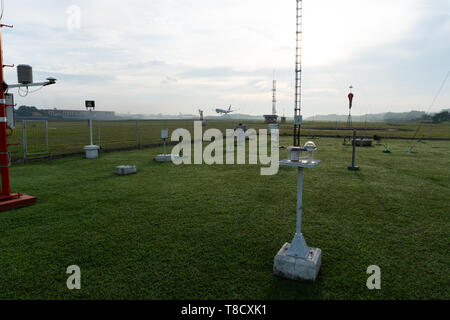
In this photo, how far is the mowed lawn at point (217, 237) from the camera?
3465mm

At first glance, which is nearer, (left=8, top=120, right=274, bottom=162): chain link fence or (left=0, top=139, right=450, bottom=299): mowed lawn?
(left=0, top=139, right=450, bottom=299): mowed lawn

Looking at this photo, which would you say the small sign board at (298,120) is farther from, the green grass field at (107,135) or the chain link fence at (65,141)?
the green grass field at (107,135)

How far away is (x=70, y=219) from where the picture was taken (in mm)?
5719

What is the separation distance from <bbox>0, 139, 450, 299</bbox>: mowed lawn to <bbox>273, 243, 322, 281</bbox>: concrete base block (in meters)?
0.11

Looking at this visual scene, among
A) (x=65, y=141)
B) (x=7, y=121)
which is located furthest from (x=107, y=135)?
(x=7, y=121)

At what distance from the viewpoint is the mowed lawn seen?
346cm

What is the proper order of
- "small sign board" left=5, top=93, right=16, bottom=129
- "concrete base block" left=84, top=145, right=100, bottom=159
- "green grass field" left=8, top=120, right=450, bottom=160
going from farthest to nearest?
"green grass field" left=8, top=120, right=450, bottom=160 → "concrete base block" left=84, top=145, right=100, bottom=159 → "small sign board" left=5, top=93, right=16, bottom=129

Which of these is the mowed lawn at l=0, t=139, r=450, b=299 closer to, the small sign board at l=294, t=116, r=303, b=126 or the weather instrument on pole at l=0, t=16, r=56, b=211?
the weather instrument on pole at l=0, t=16, r=56, b=211

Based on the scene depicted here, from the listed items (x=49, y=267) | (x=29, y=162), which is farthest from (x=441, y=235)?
(x=29, y=162)

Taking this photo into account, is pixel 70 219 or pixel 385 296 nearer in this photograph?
pixel 385 296

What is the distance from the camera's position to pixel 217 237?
192 inches

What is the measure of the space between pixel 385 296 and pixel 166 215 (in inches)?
162

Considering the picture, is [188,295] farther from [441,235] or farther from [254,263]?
[441,235]

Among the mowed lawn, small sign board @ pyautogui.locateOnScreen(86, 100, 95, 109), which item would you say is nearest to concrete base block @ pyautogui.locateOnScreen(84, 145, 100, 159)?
small sign board @ pyautogui.locateOnScreen(86, 100, 95, 109)
